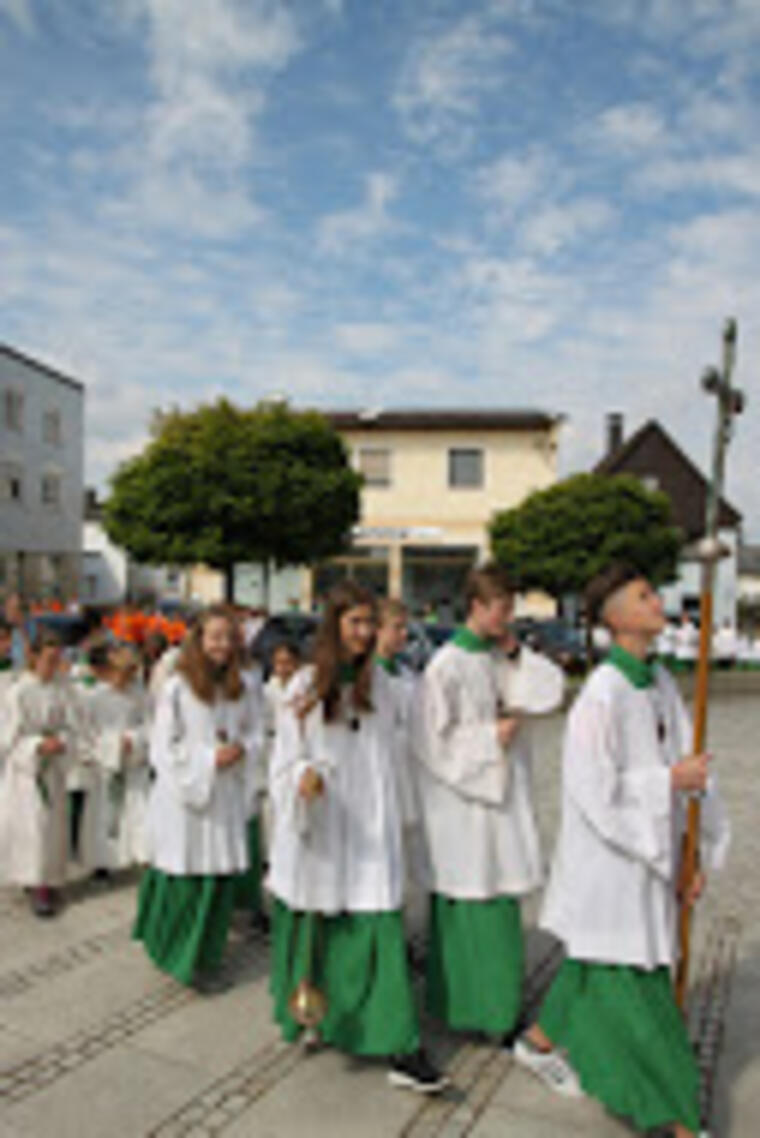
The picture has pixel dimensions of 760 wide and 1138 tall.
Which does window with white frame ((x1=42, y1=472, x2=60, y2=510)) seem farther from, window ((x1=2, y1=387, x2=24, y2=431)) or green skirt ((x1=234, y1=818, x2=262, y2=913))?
green skirt ((x1=234, y1=818, x2=262, y2=913))

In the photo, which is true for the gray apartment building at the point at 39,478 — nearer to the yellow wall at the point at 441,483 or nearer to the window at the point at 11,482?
the window at the point at 11,482

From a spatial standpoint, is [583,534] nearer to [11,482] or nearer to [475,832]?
[475,832]

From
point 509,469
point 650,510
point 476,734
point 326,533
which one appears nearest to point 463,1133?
point 476,734

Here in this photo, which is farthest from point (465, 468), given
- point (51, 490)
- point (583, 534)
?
point (51, 490)

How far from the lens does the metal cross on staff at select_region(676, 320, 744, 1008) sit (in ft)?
10.8

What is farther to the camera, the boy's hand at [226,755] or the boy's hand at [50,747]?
the boy's hand at [50,747]

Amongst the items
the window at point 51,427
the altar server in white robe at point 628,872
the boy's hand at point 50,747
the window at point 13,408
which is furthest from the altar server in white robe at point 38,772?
the window at point 51,427

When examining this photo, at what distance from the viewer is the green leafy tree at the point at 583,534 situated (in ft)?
73.7

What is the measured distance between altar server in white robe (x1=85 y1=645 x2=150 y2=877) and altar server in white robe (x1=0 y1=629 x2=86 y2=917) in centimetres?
27

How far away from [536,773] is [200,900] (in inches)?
253

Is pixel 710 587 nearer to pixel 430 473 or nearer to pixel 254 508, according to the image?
pixel 254 508

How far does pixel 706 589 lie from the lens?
3461 mm

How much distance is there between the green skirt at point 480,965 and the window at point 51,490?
34657 millimetres

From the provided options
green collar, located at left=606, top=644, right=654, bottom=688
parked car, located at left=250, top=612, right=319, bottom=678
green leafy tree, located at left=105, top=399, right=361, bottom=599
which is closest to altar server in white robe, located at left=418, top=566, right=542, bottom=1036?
green collar, located at left=606, top=644, right=654, bottom=688
